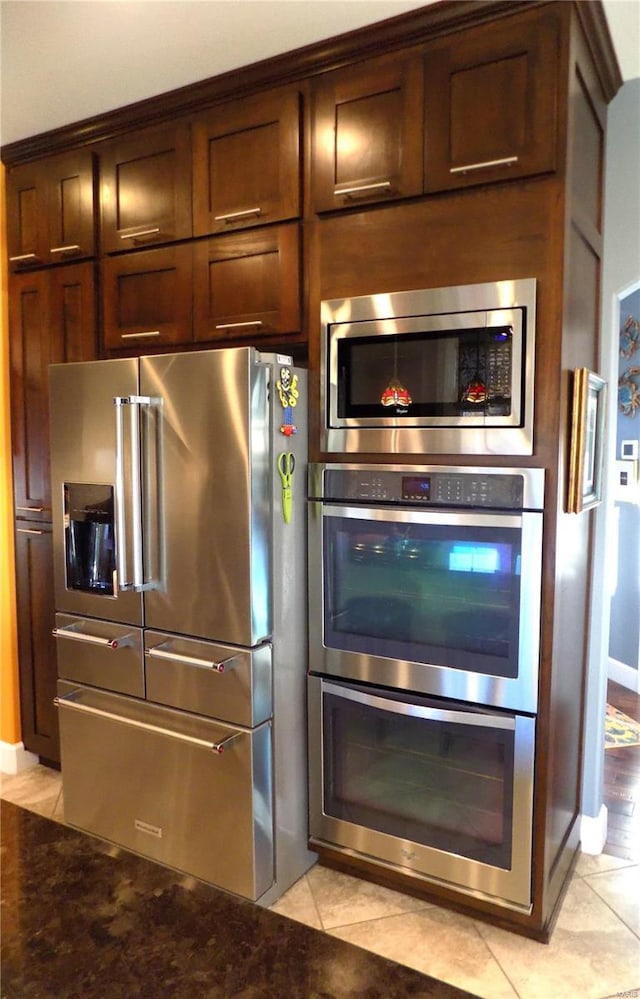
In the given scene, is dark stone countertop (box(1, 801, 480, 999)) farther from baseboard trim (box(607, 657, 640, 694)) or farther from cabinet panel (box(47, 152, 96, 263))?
baseboard trim (box(607, 657, 640, 694))

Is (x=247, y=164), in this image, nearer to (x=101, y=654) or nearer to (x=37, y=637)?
(x=101, y=654)

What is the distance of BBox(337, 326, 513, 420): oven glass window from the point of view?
1.85 metres

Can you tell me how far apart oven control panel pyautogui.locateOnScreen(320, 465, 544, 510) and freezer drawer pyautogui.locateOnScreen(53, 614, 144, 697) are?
83cm

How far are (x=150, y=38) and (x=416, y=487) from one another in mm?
1571

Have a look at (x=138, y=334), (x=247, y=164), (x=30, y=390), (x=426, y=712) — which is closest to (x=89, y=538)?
(x=138, y=334)

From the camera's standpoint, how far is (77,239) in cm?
264

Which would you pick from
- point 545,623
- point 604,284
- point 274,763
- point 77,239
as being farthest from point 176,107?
point 274,763

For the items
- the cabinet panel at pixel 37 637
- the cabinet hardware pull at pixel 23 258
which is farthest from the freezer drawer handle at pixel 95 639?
the cabinet hardware pull at pixel 23 258

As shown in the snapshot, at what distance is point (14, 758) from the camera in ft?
9.84

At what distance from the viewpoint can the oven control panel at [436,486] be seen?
1806 mm

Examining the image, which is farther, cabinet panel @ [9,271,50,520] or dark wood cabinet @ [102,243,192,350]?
cabinet panel @ [9,271,50,520]

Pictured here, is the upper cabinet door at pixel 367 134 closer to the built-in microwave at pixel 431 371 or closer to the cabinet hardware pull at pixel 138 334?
the built-in microwave at pixel 431 371

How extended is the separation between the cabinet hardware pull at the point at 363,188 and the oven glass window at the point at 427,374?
0.43 meters

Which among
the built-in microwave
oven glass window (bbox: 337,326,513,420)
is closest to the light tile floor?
the built-in microwave
